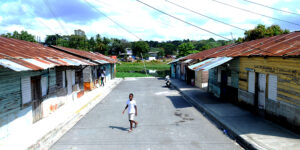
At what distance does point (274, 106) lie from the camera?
826 cm

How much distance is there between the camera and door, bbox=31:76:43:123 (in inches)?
352

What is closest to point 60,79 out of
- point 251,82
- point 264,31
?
point 251,82

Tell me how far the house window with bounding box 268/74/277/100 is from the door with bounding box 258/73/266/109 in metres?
0.42

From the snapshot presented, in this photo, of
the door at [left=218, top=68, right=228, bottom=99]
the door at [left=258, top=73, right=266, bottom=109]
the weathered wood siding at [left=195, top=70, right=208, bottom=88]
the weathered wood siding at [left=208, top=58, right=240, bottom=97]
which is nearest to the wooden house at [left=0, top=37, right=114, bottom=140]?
the door at [left=258, top=73, right=266, bottom=109]

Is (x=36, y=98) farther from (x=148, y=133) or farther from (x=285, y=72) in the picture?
(x=285, y=72)

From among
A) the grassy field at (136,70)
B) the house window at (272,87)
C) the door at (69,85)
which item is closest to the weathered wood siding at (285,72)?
the house window at (272,87)

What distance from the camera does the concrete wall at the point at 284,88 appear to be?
23.2 feet

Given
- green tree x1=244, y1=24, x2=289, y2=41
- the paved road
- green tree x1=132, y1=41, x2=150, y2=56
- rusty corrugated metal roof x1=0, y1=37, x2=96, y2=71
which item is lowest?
the paved road

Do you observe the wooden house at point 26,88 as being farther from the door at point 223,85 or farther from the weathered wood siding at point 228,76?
the door at point 223,85

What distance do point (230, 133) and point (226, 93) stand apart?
20.1 feet

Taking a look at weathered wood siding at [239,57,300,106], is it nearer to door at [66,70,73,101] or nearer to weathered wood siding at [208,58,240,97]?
weathered wood siding at [208,58,240,97]

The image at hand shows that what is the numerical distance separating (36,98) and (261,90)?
9.93m

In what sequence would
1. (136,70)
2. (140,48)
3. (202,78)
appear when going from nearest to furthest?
(202,78) → (136,70) → (140,48)

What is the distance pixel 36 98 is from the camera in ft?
30.3
